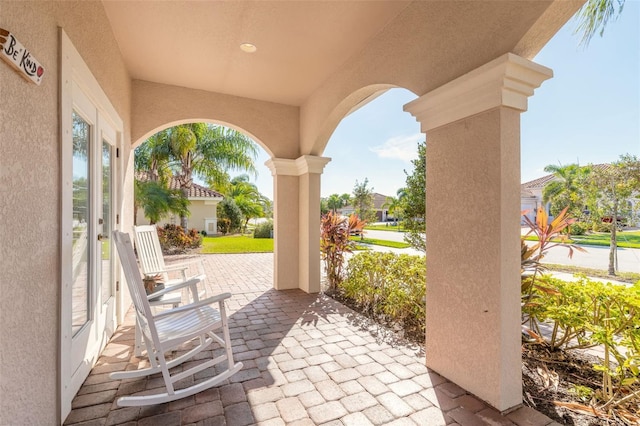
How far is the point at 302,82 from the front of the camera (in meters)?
4.70

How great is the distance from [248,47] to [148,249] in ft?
9.58

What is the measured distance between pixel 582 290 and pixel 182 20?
4772mm

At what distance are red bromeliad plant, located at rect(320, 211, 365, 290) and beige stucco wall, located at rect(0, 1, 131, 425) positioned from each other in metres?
4.16

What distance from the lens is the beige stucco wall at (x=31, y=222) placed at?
138 cm

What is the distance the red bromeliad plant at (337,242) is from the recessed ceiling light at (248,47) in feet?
10.0

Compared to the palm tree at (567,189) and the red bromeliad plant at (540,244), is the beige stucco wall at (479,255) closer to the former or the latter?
the red bromeliad plant at (540,244)

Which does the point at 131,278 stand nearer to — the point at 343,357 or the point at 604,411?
the point at 343,357

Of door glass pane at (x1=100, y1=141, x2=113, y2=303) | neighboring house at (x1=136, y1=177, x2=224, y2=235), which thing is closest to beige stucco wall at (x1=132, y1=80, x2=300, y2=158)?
door glass pane at (x1=100, y1=141, x2=113, y2=303)

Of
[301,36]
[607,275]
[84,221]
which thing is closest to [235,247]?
[84,221]

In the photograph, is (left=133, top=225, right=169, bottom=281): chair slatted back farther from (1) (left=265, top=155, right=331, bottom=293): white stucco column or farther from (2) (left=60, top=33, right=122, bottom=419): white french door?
(1) (left=265, top=155, right=331, bottom=293): white stucco column

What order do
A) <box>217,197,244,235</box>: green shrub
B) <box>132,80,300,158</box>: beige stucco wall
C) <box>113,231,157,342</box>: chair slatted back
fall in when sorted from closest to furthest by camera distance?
<box>113,231,157,342</box>: chair slatted back
<box>132,80,300,158</box>: beige stucco wall
<box>217,197,244,235</box>: green shrub

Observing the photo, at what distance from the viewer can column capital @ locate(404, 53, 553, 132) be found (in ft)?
6.65

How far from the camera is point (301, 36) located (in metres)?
3.50

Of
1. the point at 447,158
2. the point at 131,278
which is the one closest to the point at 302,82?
the point at 447,158
